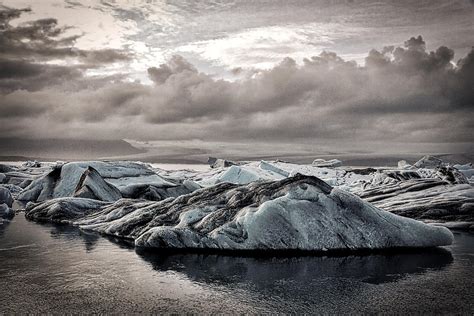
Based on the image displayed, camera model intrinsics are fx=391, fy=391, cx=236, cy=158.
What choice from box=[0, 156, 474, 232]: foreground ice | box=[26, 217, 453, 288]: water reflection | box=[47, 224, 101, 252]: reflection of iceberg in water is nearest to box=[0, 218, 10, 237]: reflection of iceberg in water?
box=[47, 224, 101, 252]: reflection of iceberg in water

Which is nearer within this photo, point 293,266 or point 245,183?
point 293,266

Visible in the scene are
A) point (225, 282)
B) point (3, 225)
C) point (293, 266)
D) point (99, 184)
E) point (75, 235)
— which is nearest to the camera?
point (225, 282)

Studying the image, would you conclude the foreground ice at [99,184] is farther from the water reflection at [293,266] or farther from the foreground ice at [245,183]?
the water reflection at [293,266]

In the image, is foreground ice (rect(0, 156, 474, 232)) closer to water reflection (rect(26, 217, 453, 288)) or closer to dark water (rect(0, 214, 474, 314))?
water reflection (rect(26, 217, 453, 288))

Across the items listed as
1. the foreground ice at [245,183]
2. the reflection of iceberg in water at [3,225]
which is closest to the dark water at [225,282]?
the reflection of iceberg in water at [3,225]

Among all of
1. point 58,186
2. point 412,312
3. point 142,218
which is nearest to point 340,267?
point 412,312

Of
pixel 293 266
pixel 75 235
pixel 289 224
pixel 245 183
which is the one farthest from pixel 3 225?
pixel 293 266

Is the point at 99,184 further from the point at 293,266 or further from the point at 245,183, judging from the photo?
the point at 293,266
